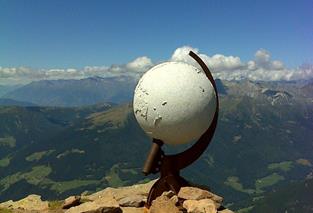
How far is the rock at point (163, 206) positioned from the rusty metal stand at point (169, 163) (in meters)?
0.98

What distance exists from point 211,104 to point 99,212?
7.27 meters

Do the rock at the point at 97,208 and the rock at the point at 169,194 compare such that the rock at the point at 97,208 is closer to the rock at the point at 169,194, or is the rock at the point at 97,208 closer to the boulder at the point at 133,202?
the boulder at the point at 133,202

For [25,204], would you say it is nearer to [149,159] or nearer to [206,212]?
[149,159]

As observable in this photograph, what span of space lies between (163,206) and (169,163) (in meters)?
2.57

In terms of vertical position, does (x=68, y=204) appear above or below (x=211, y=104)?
below

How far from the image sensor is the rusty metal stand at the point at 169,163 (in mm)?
20453

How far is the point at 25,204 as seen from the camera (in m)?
24.7

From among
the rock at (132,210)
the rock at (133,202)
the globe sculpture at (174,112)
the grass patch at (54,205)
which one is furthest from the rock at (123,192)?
the globe sculpture at (174,112)

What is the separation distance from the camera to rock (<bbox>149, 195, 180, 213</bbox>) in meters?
18.6

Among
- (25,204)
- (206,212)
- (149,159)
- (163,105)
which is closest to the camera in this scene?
(206,212)

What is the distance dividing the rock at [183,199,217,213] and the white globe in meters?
3.03

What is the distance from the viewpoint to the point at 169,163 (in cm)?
2084

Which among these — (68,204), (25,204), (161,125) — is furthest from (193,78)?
(25,204)

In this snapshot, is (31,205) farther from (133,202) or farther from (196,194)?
(196,194)
